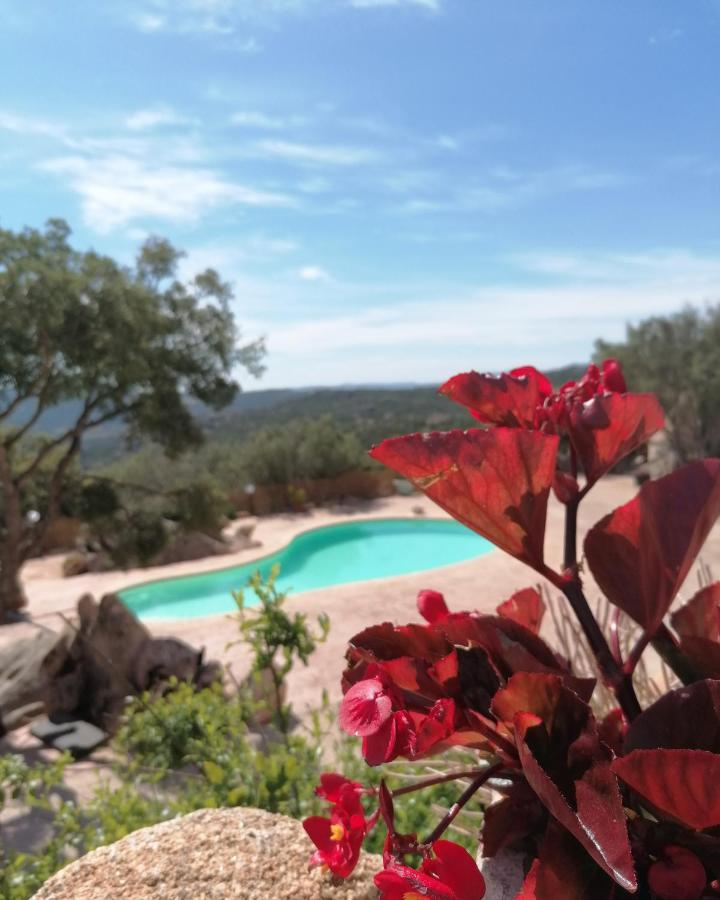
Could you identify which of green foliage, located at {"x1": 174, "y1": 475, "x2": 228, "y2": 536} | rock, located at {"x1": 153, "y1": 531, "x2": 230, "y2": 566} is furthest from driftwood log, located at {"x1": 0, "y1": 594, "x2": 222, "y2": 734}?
rock, located at {"x1": 153, "y1": 531, "x2": 230, "y2": 566}

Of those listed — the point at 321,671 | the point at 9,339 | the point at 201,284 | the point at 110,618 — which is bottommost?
the point at 321,671

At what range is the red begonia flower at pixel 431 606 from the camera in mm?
721

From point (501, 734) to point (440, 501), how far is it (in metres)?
0.20

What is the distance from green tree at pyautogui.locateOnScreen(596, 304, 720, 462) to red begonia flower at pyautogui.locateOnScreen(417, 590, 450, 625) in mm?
16696

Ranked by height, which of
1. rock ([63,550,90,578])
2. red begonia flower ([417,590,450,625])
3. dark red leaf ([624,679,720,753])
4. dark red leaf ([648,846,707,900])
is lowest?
rock ([63,550,90,578])

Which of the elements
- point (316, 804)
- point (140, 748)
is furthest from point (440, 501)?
point (140, 748)

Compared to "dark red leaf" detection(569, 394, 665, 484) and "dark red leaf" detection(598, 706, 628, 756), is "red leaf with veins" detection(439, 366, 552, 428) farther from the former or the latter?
"dark red leaf" detection(598, 706, 628, 756)

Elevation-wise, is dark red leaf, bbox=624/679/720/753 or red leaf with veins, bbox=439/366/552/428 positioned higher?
red leaf with veins, bbox=439/366/552/428

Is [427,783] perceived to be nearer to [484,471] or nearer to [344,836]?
[344,836]

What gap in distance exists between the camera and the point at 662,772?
0.44 metres

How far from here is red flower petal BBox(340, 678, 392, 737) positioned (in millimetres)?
489

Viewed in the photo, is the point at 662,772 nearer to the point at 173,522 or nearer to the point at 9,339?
the point at 9,339

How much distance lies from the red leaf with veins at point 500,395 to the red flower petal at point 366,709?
283mm

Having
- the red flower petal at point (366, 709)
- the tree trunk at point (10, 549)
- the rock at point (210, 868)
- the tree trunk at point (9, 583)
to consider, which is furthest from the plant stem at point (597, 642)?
the tree trunk at point (9, 583)
